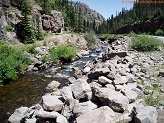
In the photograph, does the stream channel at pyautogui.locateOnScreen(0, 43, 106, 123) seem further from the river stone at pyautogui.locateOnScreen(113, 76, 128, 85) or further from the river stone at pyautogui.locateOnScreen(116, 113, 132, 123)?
the river stone at pyautogui.locateOnScreen(116, 113, 132, 123)

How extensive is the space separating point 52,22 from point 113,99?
160ft

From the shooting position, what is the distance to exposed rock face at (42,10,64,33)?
168 feet

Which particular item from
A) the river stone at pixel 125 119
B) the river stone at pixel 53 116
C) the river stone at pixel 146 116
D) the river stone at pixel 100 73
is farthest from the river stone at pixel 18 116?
the river stone at pixel 146 116

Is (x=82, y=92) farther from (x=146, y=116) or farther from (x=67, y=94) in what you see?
(x=146, y=116)

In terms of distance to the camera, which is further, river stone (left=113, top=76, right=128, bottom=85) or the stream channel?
the stream channel

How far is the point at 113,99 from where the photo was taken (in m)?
6.75

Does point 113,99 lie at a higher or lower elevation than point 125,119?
higher

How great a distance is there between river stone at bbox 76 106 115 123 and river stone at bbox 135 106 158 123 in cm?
81

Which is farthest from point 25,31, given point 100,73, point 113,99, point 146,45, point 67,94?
point 113,99

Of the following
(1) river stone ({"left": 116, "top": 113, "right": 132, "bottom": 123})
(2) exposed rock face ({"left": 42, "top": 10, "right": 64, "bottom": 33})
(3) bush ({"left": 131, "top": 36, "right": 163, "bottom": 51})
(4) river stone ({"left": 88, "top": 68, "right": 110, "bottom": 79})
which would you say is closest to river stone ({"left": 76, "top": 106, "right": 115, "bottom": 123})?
(1) river stone ({"left": 116, "top": 113, "right": 132, "bottom": 123})

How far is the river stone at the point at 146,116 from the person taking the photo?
17.4 feet

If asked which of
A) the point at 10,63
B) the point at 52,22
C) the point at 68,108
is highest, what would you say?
the point at 52,22

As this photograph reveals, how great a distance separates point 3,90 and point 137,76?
473 inches

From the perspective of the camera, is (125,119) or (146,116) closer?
(146,116)
